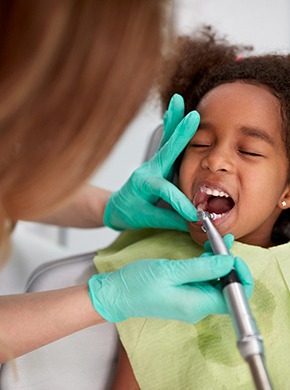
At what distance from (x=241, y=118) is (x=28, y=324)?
0.57m

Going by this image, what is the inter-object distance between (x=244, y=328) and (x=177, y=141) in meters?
0.47

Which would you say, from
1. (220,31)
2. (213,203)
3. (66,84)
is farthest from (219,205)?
(220,31)

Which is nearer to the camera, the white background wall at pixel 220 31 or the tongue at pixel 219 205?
the tongue at pixel 219 205

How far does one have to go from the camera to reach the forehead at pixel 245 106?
3.99 feet

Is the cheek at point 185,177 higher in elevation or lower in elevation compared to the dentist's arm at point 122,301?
Answer: higher

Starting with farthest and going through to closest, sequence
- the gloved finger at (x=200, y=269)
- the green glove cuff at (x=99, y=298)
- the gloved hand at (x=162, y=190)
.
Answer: the gloved hand at (x=162, y=190) < the green glove cuff at (x=99, y=298) < the gloved finger at (x=200, y=269)

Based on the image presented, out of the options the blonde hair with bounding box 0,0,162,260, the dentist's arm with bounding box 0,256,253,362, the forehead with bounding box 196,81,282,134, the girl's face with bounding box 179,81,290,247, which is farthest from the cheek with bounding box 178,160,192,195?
the blonde hair with bounding box 0,0,162,260

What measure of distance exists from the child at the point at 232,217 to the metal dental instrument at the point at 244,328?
220 mm

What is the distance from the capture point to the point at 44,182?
2.89 ft

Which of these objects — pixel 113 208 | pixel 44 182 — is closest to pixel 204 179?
pixel 113 208

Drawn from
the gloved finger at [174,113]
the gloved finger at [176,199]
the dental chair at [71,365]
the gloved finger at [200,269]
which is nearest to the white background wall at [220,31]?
the gloved finger at [174,113]

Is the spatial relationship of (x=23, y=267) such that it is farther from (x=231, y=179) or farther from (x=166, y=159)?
(x=231, y=179)

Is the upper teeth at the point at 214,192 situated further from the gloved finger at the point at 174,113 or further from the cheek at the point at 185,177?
the gloved finger at the point at 174,113

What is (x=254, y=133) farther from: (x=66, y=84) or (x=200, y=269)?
(x=66, y=84)
